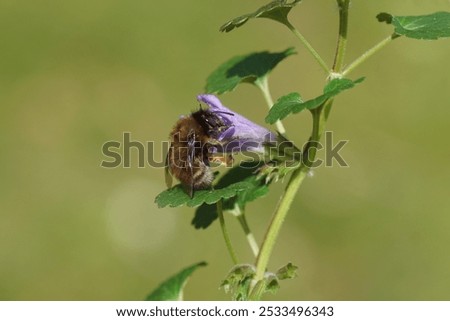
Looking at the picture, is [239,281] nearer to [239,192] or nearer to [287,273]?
[287,273]

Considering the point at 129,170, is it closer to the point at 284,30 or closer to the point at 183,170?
the point at 284,30

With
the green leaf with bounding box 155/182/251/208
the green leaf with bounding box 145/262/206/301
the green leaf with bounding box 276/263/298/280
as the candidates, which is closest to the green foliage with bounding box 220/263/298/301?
the green leaf with bounding box 276/263/298/280

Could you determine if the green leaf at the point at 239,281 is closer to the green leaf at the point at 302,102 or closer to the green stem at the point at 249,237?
the green stem at the point at 249,237

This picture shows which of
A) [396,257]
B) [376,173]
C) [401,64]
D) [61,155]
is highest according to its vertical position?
[61,155]

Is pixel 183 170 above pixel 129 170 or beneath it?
above

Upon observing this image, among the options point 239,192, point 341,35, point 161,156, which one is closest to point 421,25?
point 341,35

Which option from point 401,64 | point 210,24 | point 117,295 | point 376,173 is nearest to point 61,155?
point 117,295
